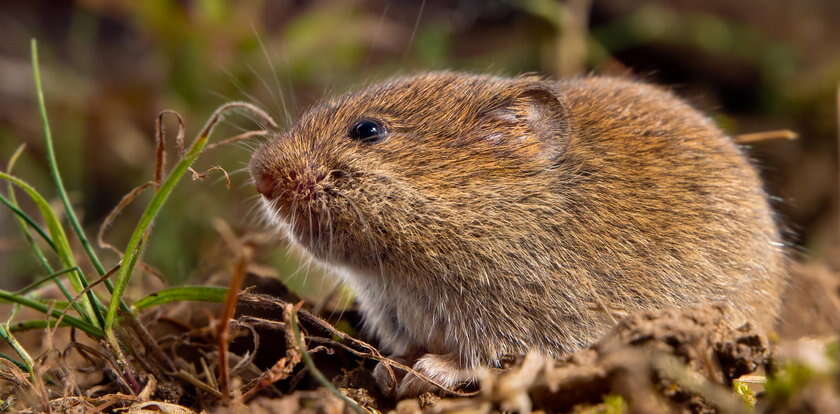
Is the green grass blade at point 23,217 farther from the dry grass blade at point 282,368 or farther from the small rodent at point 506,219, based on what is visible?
the dry grass blade at point 282,368

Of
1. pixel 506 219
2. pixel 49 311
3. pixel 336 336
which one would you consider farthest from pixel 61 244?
pixel 506 219

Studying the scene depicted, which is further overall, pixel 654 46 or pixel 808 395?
pixel 654 46

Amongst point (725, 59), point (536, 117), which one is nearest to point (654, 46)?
point (725, 59)

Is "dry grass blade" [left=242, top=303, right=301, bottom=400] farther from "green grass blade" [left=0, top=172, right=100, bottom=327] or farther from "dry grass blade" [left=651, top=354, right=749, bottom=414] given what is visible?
"dry grass blade" [left=651, top=354, right=749, bottom=414]

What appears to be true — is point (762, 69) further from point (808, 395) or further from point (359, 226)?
point (808, 395)

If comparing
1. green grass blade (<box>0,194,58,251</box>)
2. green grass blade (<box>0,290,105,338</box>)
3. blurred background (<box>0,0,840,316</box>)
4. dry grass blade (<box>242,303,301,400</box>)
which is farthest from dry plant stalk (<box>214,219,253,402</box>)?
blurred background (<box>0,0,840,316</box>)

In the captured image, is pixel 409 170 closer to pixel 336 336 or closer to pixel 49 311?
pixel 336 336
